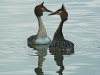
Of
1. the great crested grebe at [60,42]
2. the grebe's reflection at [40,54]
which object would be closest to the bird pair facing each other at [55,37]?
the great crested grebe at [60,42]

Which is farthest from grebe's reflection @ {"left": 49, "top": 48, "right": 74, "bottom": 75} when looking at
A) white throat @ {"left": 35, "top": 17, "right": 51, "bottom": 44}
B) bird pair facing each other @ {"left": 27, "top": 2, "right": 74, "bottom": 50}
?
white throat @ {"left": 35, "top": 17, "right": 51, "bottom": 44}

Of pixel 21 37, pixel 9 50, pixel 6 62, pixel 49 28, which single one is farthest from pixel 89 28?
pixel 6 62

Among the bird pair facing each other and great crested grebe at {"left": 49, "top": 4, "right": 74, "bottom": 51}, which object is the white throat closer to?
the bird pair facing each other

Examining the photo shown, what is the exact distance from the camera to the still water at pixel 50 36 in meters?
13.1

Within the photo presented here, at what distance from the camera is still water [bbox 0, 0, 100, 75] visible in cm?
1309

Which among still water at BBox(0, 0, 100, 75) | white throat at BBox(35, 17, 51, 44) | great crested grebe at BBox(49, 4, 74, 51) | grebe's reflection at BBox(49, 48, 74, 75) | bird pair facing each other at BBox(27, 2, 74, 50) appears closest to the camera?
still water at BBox(0, 0, 100, 75)

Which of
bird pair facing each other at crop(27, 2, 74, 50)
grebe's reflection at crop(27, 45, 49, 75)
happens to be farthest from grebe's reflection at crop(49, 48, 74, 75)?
grebe's reflection at crop(27, 45, 49, 75)

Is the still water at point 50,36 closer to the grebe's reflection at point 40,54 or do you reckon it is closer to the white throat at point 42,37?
the grebe's reflection at point 40,54

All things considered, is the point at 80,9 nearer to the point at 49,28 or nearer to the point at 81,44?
the point at 49,28

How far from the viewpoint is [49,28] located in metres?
18.1

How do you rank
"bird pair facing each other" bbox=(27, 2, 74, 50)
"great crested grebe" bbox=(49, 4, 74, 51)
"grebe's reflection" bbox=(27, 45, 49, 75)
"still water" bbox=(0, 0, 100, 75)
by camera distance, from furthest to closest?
1. "bird pair facing each other" bbox=(27, 2, 74, 50)
2. "great crested grebe" bbox=(49, 4, 74, 51)
3. "still water" bbox=(0, 0, 100, 75)
4. "grebe's reflection" bbox=(27, 45, 49, 75)

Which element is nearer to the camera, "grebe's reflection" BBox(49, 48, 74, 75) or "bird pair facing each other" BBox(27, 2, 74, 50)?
"grebe's reflection" BBox(49, 48, 74, 75)

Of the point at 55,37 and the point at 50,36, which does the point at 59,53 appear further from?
the point at 50,36

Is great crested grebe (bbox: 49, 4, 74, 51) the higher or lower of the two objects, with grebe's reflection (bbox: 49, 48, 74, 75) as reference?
higher
